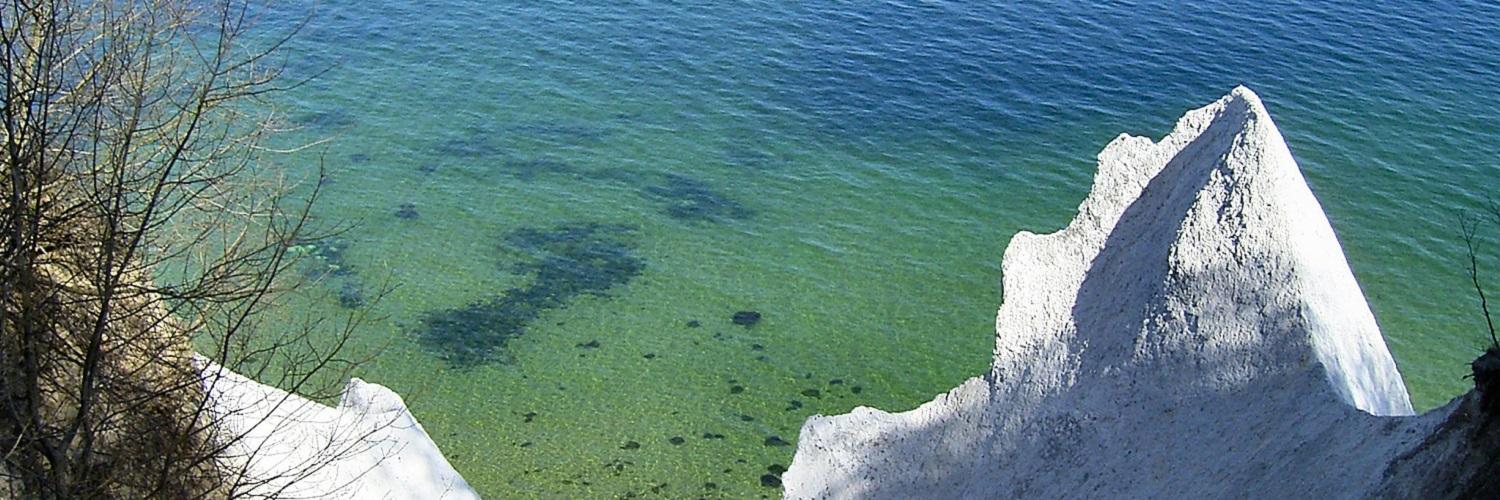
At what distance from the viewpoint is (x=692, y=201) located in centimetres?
2273

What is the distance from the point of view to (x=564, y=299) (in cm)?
1914

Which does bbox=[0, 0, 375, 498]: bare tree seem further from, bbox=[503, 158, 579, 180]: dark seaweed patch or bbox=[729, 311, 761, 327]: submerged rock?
bbox=[503, 158, 579, 180]: dark seaweed patch

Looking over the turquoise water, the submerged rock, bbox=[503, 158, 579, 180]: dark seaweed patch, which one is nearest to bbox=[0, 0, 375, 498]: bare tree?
the turquoise water

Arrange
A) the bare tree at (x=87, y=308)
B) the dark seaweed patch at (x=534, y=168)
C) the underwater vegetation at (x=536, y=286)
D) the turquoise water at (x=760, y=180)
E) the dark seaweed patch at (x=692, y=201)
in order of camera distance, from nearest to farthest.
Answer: the bare tree at (x=87, y=308) < the turquoise water at (x=760, y=180) < the underwater vegetation at (x=536, y=286) < the dark seaweed patch at (x=692, y=201) < the dark seaweed patch at (x=534, y=168)

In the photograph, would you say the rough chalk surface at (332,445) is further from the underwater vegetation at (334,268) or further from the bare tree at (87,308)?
the underwater vegetation at (334,268)

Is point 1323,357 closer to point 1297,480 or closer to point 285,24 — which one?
point 1297,480

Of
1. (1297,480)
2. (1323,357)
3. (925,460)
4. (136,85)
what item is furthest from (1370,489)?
(136,85)

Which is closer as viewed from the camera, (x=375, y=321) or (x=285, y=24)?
(x=375, y=321)

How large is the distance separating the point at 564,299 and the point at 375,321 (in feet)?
8.77

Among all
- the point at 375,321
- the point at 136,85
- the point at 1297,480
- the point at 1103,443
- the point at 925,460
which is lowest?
the point at 375,321

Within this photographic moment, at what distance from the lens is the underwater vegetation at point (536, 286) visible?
1788cm

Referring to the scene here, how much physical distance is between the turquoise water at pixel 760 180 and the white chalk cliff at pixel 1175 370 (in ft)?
14.0

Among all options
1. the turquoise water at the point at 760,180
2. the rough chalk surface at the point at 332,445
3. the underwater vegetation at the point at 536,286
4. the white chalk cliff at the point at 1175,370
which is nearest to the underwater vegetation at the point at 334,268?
the turquoise water at the point at 760,180

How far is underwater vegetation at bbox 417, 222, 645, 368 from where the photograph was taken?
17.9m
